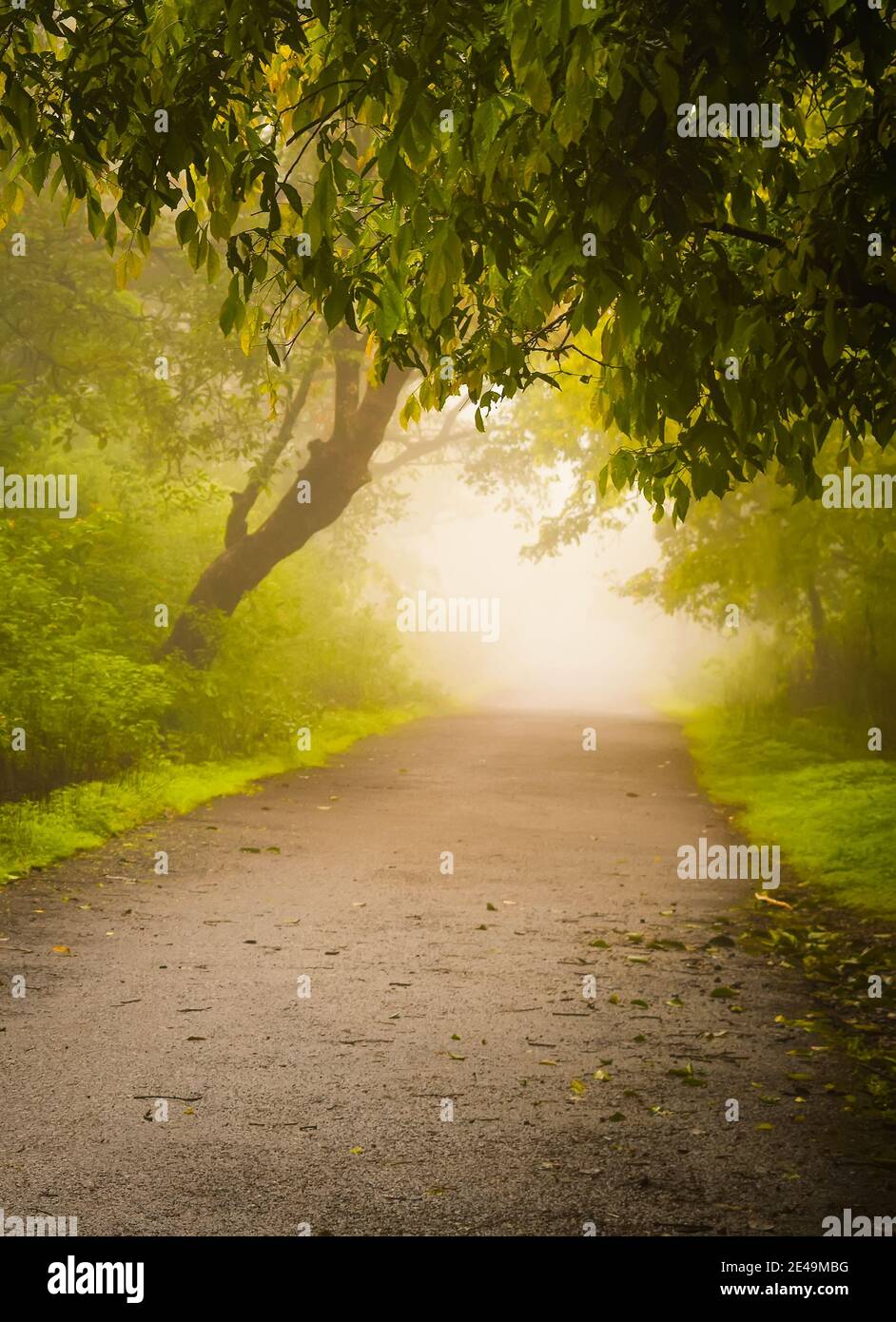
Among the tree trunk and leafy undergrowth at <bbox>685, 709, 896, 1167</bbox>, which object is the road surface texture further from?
the tree trunk

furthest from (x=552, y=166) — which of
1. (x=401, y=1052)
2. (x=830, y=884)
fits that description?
(x=830, y=884)

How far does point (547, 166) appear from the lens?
3826 millimetres

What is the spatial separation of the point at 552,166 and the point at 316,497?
1557cm

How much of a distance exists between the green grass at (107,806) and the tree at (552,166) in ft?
21.1

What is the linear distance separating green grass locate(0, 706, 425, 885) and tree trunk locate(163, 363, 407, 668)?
114 inches

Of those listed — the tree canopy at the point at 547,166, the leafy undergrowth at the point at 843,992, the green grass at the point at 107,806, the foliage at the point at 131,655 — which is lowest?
the leafy undergrowth at the point at 843,992

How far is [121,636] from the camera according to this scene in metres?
17.6

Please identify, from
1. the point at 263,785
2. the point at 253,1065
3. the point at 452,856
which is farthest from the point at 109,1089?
the point at 263,785

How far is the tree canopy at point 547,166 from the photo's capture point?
142 inches

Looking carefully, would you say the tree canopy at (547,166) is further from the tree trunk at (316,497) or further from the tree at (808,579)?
the tree trunk at (316,497)

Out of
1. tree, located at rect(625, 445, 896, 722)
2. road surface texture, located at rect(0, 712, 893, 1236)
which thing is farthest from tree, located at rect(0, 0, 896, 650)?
tree, located at rect(625, 445, 896, 722)

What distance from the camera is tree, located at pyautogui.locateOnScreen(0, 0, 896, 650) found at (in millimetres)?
3607

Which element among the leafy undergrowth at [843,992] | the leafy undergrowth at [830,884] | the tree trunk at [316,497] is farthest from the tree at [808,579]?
the leafy undergrowth at [843,992]

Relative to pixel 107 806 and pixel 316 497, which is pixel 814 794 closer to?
pixel 107 806
